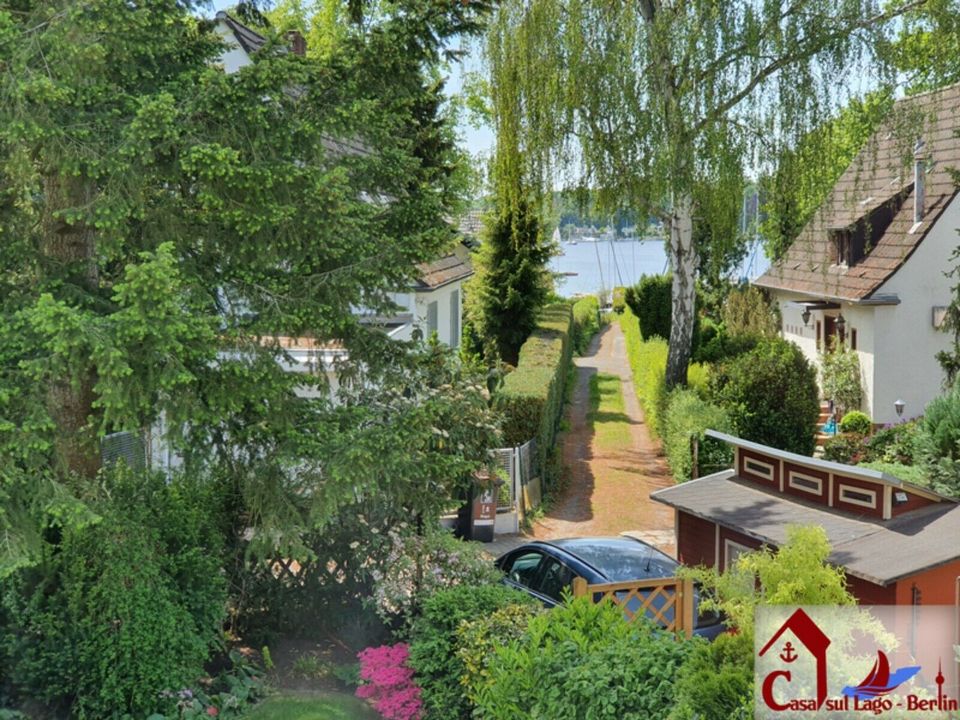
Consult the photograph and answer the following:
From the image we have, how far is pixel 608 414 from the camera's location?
107 ft

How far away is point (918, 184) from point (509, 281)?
1191 cm

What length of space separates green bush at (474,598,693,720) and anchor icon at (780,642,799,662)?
0.87m

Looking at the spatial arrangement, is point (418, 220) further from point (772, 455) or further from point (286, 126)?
point (772, 455)

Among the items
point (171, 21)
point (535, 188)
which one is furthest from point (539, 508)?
point (171, 21)

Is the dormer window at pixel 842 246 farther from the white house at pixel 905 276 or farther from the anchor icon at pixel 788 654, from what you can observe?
the anchor icon at pixel 788 654

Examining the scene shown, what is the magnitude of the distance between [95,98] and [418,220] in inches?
133

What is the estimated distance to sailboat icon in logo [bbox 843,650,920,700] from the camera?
706 centimetres

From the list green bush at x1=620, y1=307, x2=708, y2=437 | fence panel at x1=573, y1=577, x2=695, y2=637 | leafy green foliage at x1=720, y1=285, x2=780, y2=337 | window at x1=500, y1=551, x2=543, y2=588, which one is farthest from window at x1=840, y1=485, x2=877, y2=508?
leafy green foliage at x1=720, y1=285, x2=780, y2=337

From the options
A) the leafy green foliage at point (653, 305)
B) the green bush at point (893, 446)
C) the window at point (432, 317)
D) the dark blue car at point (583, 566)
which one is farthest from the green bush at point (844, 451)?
the leafy green foliage at point (653, 305)

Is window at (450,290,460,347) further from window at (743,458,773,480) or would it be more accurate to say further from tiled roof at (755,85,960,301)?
window at (743,458,773,480)

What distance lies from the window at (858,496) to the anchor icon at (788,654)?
18.2ft

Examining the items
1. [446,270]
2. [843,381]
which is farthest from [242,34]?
[843,381]

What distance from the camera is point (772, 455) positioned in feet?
46.0

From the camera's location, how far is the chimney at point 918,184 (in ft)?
83.7
